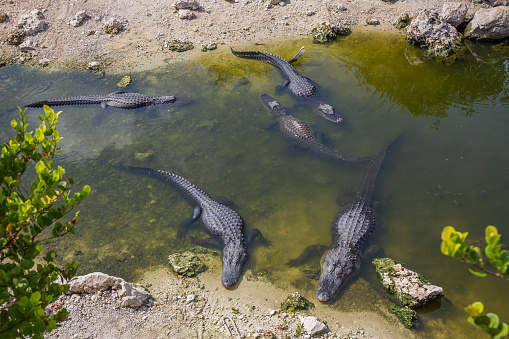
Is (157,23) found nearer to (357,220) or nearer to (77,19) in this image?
(77,19)

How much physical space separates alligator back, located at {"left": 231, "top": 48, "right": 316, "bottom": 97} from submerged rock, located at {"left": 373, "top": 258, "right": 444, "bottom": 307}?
15.7 ft

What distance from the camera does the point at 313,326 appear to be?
13.7 feet

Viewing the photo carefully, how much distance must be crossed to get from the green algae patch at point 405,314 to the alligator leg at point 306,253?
1316 millimetres

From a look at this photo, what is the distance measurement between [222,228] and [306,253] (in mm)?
1446

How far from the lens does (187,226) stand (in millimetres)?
5992

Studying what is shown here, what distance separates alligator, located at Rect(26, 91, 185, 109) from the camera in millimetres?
8484

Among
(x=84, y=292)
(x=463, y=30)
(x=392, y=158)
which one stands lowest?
(x=84, y=292)

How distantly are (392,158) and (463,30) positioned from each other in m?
6.44

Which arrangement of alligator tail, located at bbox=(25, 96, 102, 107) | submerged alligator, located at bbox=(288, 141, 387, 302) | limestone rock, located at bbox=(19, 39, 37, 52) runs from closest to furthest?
submerged alligator, located at bbox=(288, 141, 387, 302), alligator tail, located at bbox=(25, 96, 102, 107), limestone rock, located at bbox=(19, 39, 37, 52)

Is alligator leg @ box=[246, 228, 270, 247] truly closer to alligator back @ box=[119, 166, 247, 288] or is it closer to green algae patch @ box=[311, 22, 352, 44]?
alligator back @ box=[119, 166, 247, 288]

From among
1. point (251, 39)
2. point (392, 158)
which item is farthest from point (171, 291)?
point (251, 39)

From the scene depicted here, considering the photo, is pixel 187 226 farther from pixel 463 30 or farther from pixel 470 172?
pixel 463 30

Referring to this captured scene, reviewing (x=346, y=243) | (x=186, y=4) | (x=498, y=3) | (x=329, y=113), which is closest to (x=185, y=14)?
(x=186, y=4)

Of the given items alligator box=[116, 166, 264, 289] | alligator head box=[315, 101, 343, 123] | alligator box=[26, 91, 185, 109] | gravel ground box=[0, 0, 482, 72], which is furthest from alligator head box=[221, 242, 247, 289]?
gravel ground box=[0, 0, 482, 72]
